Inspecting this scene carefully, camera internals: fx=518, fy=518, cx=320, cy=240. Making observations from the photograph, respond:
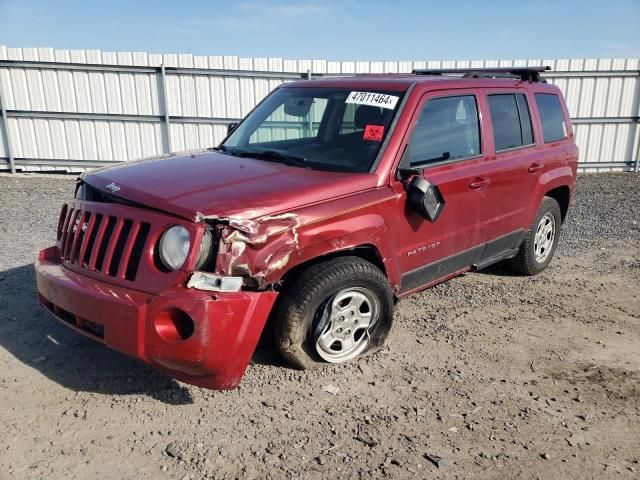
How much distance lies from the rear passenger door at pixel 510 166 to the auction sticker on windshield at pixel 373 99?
1.06m

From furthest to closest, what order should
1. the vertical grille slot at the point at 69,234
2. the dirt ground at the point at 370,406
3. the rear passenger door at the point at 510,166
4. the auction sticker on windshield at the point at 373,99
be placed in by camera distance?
the rear passenger door at the point at 510,166, the auction sticker on windshield at the point at 373,99, the vertical grille slot at the point at 69,234, the dirt ground at the point at 370,406

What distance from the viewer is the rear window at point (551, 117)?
5117 mm

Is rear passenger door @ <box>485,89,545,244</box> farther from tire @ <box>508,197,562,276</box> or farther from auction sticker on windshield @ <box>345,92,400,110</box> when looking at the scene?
auction sticker on windshield @ <box>345,92,400,110</box>

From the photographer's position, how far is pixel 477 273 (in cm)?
565

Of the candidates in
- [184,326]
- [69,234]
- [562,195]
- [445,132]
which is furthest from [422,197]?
[562,195]

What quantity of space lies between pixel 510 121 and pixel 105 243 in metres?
3.55

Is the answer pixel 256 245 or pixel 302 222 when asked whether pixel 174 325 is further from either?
pixel 302 222

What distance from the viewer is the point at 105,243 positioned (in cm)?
309

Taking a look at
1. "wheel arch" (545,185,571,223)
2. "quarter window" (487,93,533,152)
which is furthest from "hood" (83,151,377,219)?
"wheel arch" (545,185,571,223)

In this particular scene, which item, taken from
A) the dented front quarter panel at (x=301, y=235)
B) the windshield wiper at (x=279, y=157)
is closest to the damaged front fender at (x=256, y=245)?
the dented front quarter panel at (x=301, y=235)

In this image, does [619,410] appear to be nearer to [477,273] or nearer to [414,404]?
[414,404]

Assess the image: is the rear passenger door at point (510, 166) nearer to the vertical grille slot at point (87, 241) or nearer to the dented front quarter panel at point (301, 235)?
the dented front quarter panel at point (301, 235)

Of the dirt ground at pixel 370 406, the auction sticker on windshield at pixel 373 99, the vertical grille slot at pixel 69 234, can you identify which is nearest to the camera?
the dirt ground at pixel 370 406

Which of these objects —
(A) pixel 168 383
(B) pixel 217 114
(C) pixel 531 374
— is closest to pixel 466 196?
(C) pixel 531 374
